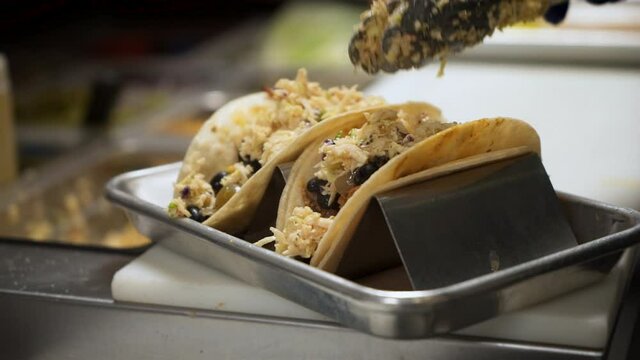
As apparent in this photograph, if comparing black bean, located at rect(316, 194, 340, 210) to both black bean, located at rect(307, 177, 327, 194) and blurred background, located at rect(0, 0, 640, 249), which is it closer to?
black bean, located at rect(307, 177, 327, 194)

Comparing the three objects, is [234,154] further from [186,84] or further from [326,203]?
[186,84]

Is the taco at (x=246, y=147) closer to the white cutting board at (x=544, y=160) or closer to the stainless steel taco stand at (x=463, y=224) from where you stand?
the white cutting board at (x=544, y=160)

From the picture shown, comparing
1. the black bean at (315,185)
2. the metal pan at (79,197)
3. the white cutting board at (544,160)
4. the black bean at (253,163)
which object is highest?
the black bean at (315,185)

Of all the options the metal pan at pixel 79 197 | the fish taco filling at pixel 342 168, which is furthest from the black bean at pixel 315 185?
the metal pan at pixel 79 197

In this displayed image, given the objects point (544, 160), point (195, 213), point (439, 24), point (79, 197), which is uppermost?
point (439, 24)

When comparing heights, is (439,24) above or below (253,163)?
above

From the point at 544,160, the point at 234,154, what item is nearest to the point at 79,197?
the point at 234,154
